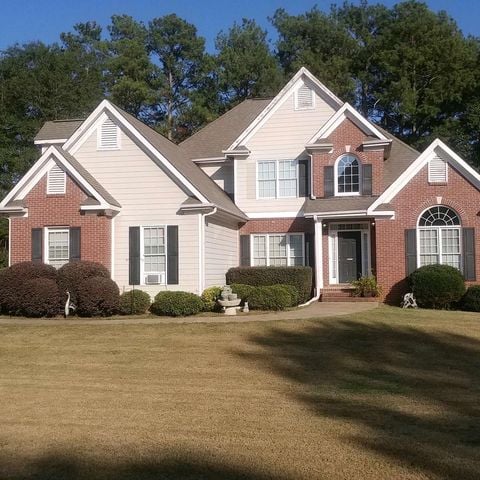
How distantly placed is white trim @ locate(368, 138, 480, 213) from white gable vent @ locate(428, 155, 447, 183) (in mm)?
186

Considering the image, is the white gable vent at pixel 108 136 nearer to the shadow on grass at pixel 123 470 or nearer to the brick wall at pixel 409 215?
the brick wall at pixel 409 215

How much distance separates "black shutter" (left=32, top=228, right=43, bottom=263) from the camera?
2152cm

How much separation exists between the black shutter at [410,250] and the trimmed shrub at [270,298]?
472 centimetres

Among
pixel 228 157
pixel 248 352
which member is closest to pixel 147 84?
pixel 228 157

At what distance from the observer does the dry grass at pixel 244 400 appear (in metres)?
6.80

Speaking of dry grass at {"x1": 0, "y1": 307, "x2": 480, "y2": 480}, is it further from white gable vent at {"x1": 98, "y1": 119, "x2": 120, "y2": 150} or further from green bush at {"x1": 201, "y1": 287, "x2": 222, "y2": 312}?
white gable vent at {"x1": 98, "y1": 119, "x2": 120, "y2": 150}

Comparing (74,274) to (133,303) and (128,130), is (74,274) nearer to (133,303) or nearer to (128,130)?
(133,303)

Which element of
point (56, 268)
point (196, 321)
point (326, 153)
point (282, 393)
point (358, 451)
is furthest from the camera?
point (326, 153)

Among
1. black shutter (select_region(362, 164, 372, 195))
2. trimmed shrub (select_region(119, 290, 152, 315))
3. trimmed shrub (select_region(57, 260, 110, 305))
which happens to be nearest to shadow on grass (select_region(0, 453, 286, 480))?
trimmed shrub (select_region(57, 260, 110, 305))

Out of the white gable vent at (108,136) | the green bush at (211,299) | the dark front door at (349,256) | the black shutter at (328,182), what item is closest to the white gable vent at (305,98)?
the black shutter at (328,182)

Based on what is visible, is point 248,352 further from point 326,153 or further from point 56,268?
point 326,153

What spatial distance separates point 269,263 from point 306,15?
110 ft

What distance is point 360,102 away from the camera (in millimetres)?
49031

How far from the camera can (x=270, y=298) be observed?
64.9ft
